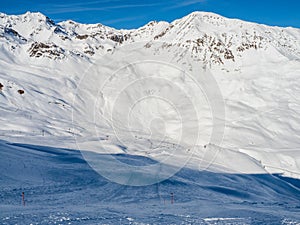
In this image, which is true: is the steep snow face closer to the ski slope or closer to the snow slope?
the ski slope

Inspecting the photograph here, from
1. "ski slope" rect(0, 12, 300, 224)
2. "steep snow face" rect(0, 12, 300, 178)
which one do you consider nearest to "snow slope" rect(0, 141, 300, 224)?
"ski slope" rect(0, 12, 300, 224)

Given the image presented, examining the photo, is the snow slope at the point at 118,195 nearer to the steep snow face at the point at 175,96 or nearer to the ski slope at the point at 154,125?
the ski slope at the point at 154,125

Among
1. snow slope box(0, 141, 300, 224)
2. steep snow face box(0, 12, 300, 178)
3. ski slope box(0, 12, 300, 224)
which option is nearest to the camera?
snow slope box(0, 141, 300, 224)

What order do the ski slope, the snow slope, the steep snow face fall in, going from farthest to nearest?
the steep snow face
the ski slope
the snow slope

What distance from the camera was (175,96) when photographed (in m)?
66.9

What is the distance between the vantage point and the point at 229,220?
1347 cm

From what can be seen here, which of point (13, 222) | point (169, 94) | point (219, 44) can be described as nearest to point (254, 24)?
point (219, 44)

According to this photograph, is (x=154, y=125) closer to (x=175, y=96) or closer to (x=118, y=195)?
(x=175, y=96)

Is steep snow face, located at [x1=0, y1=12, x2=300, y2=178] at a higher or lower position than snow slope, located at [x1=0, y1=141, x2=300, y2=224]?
higher

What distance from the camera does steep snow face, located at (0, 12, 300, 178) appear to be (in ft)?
133

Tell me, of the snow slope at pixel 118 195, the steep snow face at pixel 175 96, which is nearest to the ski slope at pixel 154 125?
the snow slope at pixel 118 195

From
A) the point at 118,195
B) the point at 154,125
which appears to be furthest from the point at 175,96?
the point at 118,195

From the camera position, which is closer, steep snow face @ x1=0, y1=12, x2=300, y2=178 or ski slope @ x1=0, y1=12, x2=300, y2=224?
ski slope @ x1=0, y1=12, x2=300, y2=224

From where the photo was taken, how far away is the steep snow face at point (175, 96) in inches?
1596
